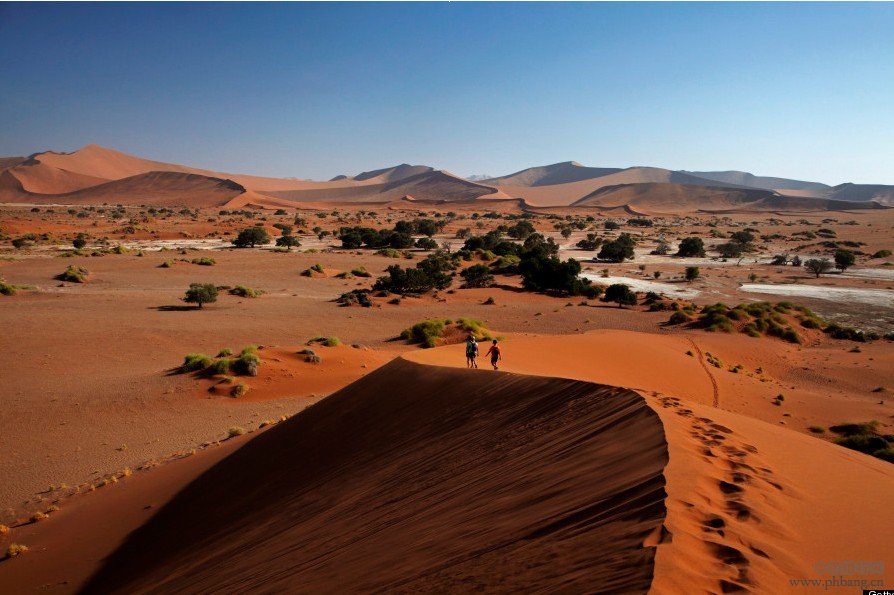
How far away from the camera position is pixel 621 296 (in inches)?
1243

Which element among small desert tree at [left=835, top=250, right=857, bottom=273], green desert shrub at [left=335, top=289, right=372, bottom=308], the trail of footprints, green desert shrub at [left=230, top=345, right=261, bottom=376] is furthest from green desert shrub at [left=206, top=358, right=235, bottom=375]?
small desert tree at [left=835, top=250, right=857, bottom=273]

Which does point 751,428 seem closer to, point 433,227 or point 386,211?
point 433,227

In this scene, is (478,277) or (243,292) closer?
(243,292)

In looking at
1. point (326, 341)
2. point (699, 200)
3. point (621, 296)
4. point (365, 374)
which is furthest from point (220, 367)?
point (699, 200)

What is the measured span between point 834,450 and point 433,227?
64.2 meters

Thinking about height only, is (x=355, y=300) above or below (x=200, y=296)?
below

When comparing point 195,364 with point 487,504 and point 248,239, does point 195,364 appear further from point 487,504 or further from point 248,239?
point 248,239

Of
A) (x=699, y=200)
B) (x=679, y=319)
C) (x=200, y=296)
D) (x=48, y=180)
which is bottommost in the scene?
(x=679, y=319)

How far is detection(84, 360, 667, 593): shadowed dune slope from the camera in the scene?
13.3ft

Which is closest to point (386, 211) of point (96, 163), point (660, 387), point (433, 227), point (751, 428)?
point (433, 227)

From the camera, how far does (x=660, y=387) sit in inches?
587

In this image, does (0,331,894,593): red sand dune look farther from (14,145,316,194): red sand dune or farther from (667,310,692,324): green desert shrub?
(14,145,316,194): red sand dune

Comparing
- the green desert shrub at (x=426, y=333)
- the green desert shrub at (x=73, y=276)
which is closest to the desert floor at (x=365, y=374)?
the green desert shrub at (x=426, y=333)

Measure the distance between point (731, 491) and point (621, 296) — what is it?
92.1ft
